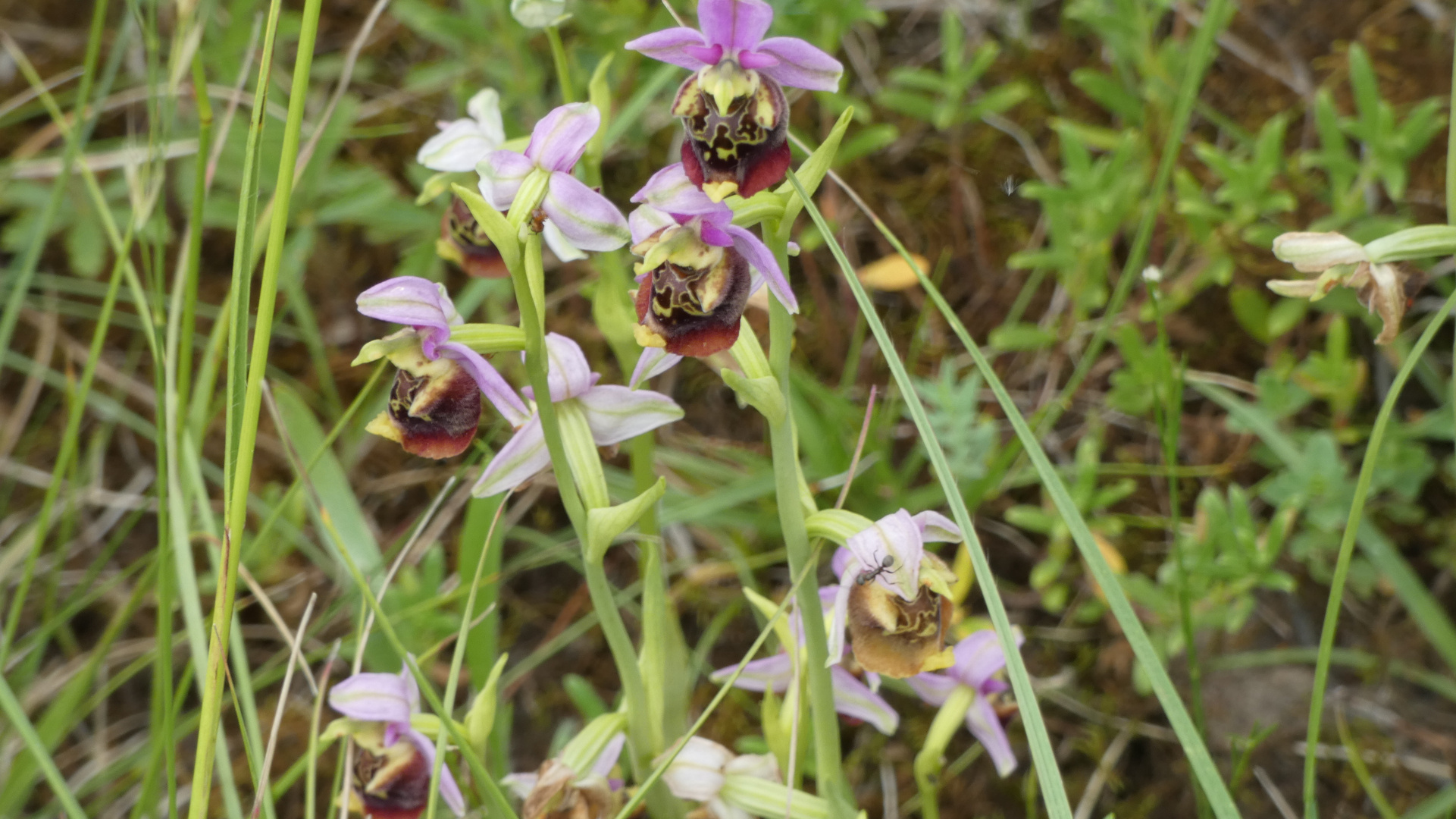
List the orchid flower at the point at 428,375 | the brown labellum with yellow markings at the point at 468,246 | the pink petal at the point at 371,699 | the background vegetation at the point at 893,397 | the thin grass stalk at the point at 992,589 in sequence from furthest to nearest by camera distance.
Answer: the background vegetation at the point at 893,397, the brown labellum with yellow markings at the point at 468,246, the pink petal at the point at 371,699, the orchid flower at the point at 428,375, the thin grass stalk at the point at 992,589

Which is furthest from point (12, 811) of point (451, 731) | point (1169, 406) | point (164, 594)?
point (1169, 406)

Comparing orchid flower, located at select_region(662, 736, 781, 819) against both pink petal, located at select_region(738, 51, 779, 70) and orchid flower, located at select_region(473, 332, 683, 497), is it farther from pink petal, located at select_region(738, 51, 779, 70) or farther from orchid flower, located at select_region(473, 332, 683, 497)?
pink petal, located at select_region(738, 51, 779, 70)

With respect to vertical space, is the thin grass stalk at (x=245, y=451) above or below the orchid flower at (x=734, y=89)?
below

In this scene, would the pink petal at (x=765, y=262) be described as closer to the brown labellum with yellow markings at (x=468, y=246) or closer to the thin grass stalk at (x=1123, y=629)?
the thin grass stalk at (x=1123, y=629)

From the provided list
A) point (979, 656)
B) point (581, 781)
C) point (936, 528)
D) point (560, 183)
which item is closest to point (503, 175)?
point (560, 183)

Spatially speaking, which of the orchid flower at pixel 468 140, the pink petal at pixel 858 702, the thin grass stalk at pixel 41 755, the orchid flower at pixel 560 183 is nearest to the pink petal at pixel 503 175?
the orchid flower at pixel 560 183

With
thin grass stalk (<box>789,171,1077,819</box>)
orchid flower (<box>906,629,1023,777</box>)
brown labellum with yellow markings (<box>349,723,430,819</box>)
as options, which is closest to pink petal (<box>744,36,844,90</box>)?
thin grass stalk (<box>789,171,1077,819</box>)

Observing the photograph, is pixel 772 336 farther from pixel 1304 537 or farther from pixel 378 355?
pixel 1304 537
